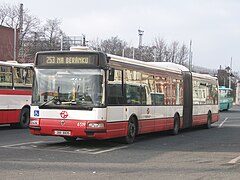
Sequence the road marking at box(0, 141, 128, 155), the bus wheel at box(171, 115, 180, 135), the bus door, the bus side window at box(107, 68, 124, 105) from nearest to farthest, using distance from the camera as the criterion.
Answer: the road marking at box(0, 141, 128, 155) < the bus side window at box(107, 68, 124, 105) < the bus wheel at box(171, 115, 180, 135) < the bus door

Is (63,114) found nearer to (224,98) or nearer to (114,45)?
(224,98)

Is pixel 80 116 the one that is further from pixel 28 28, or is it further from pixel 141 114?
pixel 28 28

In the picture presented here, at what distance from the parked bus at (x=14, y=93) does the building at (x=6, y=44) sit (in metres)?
31.0

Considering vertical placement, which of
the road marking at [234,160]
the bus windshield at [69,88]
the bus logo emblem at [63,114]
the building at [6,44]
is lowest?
the road marking at [234,160]

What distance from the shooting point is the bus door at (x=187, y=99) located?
2222cm

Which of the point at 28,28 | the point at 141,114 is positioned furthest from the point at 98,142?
the point at 28,28

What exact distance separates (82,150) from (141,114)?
3.55 metres

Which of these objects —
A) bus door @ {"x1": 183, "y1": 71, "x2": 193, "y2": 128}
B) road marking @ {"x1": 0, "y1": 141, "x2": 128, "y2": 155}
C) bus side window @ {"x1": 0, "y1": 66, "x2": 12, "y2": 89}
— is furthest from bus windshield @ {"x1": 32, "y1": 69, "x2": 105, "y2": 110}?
bus door @ {"x1": 183, "y1": 71, "x2": 193, "y2": 128}

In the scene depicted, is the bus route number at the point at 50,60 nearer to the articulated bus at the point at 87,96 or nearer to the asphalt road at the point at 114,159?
the articulated bus at the point at 87,96

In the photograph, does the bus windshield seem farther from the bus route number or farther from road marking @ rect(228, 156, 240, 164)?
road marking @ rect(228, 156, 240, 164)

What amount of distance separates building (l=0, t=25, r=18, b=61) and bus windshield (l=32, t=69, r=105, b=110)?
38.8m

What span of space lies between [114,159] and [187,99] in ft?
36.2

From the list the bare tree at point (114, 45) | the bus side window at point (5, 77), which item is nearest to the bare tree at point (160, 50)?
the bare tree at point (114, 45)

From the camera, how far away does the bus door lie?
22.2 m
